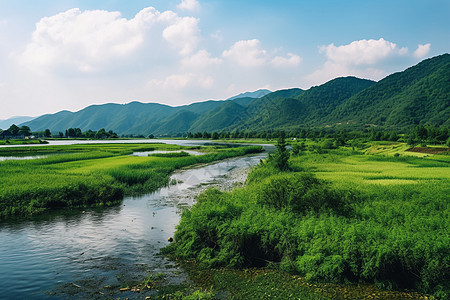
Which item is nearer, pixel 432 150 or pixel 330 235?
pixel 330 235

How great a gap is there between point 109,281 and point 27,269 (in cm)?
435

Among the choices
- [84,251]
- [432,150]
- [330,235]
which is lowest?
[84,251]

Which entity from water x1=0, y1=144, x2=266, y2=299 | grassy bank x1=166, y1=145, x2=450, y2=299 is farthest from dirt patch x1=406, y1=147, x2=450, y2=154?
water x1=0, y1=144, x2=266, y2=299

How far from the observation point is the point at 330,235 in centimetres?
1160

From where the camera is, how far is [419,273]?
1025 centimetres

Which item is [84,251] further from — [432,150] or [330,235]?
[432,150]

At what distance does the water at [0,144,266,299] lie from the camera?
11.2 m

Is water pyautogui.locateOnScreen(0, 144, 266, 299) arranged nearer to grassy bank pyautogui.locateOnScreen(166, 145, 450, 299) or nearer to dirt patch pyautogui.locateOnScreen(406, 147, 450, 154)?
grassy bank pyautogui.locateOnScreen(166, 145, 450, 299)

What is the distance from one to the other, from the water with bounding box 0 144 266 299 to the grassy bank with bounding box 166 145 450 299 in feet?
7.25

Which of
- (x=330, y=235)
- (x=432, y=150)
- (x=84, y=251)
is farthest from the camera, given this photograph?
(x=432, y=150)

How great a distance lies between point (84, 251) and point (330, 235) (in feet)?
39.8

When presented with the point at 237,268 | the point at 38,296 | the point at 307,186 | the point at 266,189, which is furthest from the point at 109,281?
the point at 307,186

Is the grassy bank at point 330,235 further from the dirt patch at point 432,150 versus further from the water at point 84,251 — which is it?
the dirt patch at point 432,150

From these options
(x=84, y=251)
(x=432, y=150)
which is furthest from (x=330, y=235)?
(x=432, y=150)
